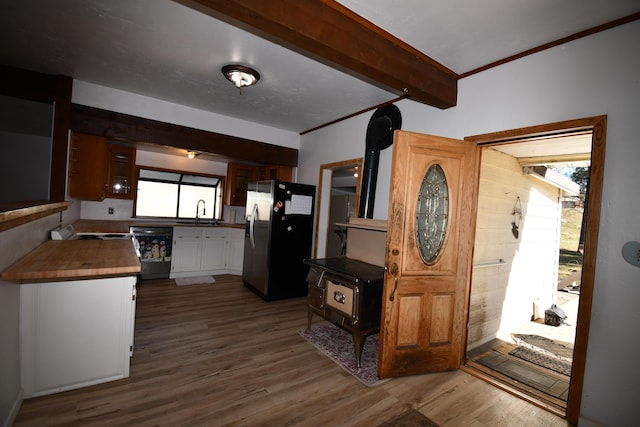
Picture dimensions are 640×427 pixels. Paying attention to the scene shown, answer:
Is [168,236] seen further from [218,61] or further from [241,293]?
[218,61]

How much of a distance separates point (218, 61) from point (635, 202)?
3440 mm

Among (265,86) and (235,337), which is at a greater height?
(265,86)

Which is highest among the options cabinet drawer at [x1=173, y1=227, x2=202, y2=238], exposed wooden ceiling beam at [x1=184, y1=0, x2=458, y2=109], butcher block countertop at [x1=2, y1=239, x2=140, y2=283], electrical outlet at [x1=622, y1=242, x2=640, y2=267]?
exposed wooden ceiling beam at [x1=184, y1=0, x2=458, y2=109]

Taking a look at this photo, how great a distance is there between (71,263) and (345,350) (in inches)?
94.7

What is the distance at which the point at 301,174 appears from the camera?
5.02 meters

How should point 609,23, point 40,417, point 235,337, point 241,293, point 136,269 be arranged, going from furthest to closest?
point 241,293 < point 235,337 < point 136,269 < point 609,23 < point 40,417

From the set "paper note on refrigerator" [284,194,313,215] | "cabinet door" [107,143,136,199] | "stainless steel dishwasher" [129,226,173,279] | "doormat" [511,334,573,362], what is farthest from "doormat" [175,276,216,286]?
"doormat" [511,334,573,362]

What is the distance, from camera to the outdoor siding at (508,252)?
315 cm

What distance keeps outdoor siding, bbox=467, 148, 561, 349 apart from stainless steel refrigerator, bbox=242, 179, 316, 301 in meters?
2.39

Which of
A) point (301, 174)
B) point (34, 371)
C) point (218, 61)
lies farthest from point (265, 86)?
point (34, 371)

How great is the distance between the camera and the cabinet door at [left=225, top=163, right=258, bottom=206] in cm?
570

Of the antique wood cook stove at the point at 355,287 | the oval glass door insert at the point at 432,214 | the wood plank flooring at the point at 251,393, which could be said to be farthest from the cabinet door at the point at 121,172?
the oval glass door insert at the point at 432,214

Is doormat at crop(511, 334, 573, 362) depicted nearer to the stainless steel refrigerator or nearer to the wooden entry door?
the wooden entry door

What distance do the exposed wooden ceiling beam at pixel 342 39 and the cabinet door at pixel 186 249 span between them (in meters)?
3.78
